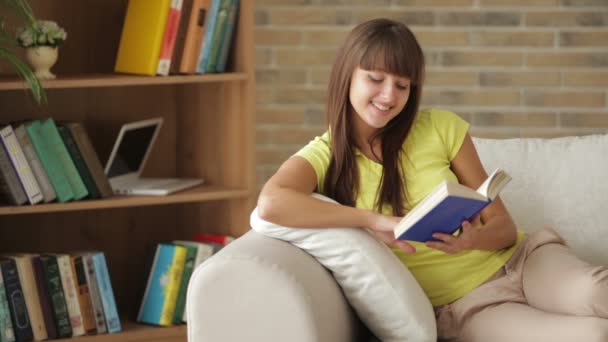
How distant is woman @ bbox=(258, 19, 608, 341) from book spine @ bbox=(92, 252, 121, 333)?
1019mm

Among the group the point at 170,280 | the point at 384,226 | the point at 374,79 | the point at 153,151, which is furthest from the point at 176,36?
the point at 384,226

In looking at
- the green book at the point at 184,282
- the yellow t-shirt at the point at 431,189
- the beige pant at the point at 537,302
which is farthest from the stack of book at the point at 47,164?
the beige pant at the point at 537,302

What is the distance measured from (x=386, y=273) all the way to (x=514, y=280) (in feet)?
1.19

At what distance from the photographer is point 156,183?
3.12m

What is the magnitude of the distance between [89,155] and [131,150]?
0.20 metres

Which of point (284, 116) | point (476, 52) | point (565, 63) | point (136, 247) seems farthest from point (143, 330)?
point (565, 63)

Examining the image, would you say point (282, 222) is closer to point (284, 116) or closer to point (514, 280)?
point (514, 280)

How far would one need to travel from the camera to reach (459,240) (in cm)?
205

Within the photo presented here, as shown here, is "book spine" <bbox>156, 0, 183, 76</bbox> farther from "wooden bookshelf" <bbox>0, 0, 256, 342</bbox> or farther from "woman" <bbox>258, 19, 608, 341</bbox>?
"woman" <bbox>258, 19, 608, 341</bbox>

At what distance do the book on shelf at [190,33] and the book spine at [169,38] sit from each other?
0.10 ft

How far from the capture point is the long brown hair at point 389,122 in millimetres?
2123

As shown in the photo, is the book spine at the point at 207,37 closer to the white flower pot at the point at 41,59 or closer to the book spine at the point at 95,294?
the white flower pot at the point at 41,59

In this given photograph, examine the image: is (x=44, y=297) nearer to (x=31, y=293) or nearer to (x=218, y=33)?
(x=31, y=293)

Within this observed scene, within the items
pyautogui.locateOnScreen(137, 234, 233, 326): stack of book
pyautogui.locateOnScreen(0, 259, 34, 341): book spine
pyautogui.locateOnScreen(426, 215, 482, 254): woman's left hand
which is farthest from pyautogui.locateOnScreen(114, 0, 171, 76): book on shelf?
pyautogui.locateOnScreen(426, 215, 482, 254): woman's left hand
